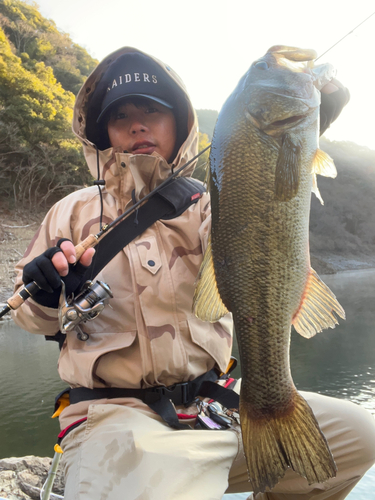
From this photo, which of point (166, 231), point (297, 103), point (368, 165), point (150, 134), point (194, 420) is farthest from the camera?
point (368, 165)

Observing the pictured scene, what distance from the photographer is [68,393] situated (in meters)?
1.99

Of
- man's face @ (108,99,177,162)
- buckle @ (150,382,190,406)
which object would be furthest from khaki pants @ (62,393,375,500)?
man's face @ (108,99,177,162)

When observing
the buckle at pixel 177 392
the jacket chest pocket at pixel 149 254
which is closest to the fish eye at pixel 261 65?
the jacket chest pocket at pixel 149 254

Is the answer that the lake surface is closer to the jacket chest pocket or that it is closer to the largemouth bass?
the largemouth bass

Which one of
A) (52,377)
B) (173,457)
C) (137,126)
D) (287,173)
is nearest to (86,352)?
(173,457)

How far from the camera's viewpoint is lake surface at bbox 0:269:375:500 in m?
6.21

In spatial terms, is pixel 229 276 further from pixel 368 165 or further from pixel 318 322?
pixel 368 165

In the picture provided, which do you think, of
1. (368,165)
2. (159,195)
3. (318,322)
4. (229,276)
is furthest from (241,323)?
(368,165)

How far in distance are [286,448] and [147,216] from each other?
1.40 meters

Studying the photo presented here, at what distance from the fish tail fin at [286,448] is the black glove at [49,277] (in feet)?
3.44

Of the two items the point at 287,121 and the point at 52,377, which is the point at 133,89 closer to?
the point at 287,121

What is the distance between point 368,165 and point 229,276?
3275 inches

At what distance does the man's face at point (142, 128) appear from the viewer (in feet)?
7.64

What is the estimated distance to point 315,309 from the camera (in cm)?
151
